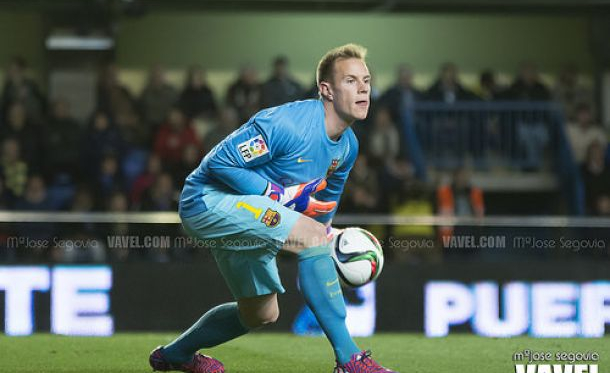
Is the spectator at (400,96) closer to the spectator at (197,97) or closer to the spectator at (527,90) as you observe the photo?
the spectator at (527,90)

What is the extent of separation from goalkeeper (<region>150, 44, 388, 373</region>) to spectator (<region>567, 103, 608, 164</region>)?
26.0ft

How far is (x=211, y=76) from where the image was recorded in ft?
51.8

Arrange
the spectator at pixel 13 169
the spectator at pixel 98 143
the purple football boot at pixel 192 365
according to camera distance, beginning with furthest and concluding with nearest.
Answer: the spectator at pixel 98 143 → the spectator at pixel 13 169 → the purple football boot at pixel 192 365

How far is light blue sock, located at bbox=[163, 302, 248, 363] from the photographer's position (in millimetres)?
6559

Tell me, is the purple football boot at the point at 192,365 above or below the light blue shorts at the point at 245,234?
below

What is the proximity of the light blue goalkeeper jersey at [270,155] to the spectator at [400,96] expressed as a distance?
7.28m

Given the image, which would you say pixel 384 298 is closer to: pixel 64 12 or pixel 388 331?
pixel 388 331

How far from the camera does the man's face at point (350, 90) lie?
20.7 ft

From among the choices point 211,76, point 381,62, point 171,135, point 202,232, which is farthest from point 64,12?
point 202,232

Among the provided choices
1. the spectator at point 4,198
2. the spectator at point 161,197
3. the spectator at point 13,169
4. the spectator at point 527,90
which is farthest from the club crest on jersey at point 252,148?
the spectator at point 527,90

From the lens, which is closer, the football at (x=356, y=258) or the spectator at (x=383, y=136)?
the football at (x=356, y=258)

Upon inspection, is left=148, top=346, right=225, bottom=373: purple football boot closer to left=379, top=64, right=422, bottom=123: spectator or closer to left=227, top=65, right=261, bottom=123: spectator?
left=227, top=65, right=261, bottom=123: spectator

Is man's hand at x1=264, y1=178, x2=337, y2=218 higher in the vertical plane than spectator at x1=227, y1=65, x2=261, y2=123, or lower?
lower

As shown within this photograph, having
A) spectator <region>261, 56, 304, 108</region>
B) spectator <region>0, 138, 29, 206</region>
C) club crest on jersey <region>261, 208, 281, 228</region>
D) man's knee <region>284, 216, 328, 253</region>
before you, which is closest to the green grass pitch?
man's knee <region>284, 216, 328, 253</region>
